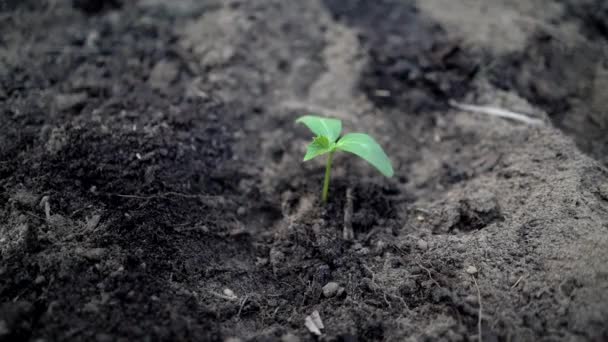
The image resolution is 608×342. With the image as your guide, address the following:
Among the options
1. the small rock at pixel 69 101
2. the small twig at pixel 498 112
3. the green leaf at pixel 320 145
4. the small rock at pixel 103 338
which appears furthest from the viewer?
the small twig at pixel 498 112

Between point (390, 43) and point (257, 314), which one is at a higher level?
point (390, 43)

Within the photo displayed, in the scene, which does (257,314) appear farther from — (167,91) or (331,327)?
(167,91)

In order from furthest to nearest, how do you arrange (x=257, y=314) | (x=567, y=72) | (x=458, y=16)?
(x=458, y=16)
(x=567, y=72)
(x=257, y=314)

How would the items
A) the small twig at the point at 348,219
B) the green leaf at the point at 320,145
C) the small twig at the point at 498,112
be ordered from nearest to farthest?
the green leaf at the point at 320,145, the small twig at the point at 348,219, the small twig at the point at 498,112

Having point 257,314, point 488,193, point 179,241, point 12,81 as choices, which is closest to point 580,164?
point 488,193

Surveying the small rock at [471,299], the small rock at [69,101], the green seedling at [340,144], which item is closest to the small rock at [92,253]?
the green seedling at [340,144]

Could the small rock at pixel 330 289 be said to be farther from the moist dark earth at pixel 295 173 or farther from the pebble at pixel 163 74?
the pebble at pixel 163 74

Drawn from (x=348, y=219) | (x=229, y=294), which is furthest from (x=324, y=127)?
(x=229, y=294)
